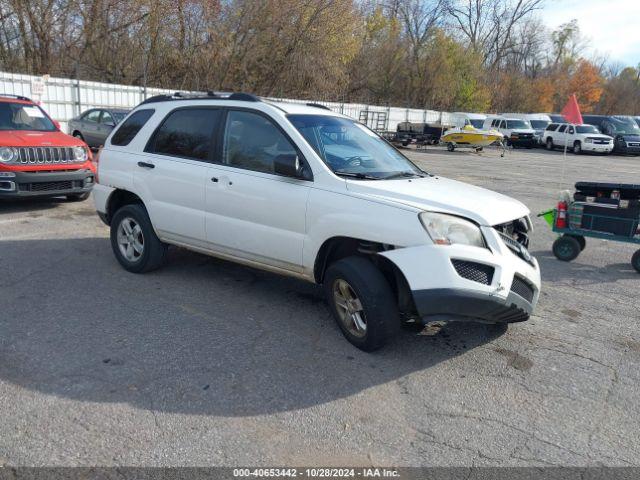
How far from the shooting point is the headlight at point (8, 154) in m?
8.38

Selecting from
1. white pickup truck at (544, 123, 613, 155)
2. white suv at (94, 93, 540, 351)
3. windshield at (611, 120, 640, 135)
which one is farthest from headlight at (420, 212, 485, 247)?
windshield at (611, 120, 640, 135)

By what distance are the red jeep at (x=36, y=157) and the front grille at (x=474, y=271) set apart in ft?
24.1

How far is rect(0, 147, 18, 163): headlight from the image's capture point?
838cm

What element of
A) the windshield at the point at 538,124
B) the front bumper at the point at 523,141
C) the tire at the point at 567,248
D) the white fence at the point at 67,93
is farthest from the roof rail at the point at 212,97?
the windshield at the point at 538,124

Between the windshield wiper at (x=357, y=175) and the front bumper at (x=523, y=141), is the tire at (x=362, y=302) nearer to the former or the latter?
the windshield wiper at (x=357, y=175)

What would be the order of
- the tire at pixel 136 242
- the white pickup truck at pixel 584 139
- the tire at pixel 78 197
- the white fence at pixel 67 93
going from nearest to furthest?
the tire at pixel 136 242, the tire at pixel 78 197, the white fence at pixel 67 93, the white pickup truck at pixel 584 139

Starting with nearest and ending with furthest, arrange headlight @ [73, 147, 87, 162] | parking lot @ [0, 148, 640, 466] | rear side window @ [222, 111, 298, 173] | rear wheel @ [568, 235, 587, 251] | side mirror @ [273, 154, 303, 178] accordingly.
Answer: parking lot @ [0, 148, 640, 466] < side mirror @ [273, 154, 303, 178] < rear side window @ [222, 111, 298, 173] < rear wheel @ [568, 235, 587, 251] < headlight @ [73, 147, 87, 162]

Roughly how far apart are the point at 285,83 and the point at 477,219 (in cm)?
3308

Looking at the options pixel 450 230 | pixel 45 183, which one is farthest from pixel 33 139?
pixel 450 230

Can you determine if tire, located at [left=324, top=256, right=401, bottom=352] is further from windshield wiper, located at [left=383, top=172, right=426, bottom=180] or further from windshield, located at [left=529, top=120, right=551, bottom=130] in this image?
windshield, located at [left=529, top=120, right=551, bottom=130]

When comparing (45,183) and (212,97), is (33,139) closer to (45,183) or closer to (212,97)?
(45,183)

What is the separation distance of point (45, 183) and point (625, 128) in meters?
36.9

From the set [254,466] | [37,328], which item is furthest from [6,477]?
[37,328]

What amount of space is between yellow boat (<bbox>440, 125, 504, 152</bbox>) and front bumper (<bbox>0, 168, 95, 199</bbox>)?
24.5 metres
